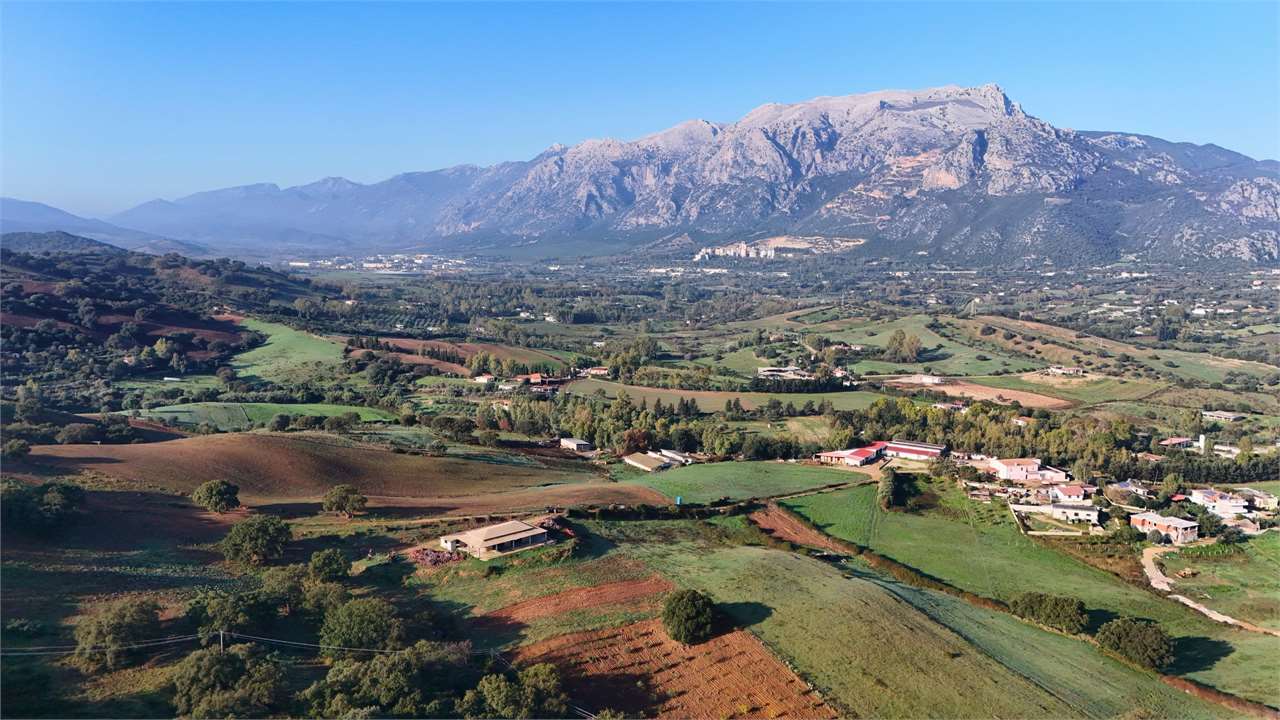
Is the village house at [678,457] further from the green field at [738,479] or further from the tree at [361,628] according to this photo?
the tree at [361,628]

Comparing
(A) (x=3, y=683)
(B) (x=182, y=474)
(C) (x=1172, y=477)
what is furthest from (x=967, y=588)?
(B) (x=182, y=474)

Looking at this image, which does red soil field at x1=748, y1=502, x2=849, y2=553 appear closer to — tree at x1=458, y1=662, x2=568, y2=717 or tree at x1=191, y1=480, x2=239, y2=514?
tree at x1=458, y1=662, x2=568, y2=717

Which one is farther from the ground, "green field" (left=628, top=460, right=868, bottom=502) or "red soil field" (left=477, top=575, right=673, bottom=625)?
"red soil field" (left=477, top=575, right=673, bottom=625)

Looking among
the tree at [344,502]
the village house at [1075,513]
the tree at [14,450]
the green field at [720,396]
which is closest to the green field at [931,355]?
the green field at [720,396]

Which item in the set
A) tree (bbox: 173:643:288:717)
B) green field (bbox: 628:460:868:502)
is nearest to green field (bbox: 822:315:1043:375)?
green field (bbox: 628:460:868:502)

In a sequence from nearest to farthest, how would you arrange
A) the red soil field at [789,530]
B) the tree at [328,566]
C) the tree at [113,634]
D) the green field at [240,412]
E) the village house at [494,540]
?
1. the tree at [113,634]
2. the tree at [328,566]
3. the village house at [494,540]
4. the red soil field at [789,530]
5. the green field at [240,412]

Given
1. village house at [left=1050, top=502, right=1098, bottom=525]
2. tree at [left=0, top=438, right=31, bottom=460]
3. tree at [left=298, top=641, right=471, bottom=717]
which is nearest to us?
tree at [left=298, top=641, right=471, bottom=717]
